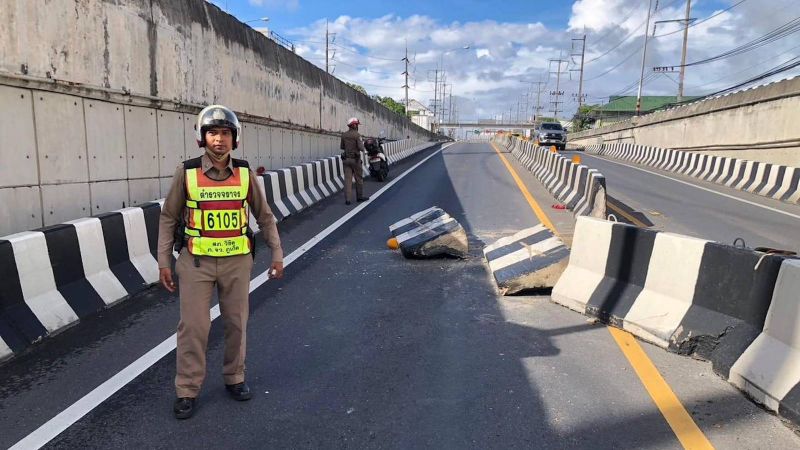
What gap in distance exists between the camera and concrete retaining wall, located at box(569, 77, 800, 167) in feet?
61.5

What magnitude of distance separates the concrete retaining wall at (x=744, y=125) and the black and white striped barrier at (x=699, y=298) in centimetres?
1681

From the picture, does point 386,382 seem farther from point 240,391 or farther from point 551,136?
point 551,136

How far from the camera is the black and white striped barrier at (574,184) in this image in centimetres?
998

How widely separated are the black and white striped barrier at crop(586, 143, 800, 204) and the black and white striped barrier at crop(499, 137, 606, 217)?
18.7 feet

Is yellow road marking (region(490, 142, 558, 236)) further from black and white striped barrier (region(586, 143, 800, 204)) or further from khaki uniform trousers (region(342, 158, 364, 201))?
black and white striped barrier (region(586, 143, 800, 204))

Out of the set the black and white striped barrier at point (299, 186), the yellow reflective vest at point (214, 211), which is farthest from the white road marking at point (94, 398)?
the black and white striped barrier at point (299, 186)

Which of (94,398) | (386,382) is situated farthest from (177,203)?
(386,382)

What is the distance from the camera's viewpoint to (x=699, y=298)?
4.31 meters

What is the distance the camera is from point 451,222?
7.61 metres

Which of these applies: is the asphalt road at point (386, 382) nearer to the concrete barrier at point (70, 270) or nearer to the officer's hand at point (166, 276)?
the concrete barrier at point (70, 270)

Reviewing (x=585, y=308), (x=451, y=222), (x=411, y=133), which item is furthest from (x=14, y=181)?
(x=411, y=133)

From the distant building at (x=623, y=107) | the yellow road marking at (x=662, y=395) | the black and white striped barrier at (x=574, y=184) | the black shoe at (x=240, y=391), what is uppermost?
the distant building at (x=623, y=107)

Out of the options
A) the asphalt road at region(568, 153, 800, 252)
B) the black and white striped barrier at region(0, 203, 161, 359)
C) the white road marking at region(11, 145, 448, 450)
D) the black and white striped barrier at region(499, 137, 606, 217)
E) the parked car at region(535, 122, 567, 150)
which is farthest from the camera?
the parked car at region(535, 122, 567, 150)

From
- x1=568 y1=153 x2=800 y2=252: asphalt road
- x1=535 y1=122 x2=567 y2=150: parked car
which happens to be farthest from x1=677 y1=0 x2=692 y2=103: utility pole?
x1=568 y1=153 x2=800 y2=252: asphalt road
